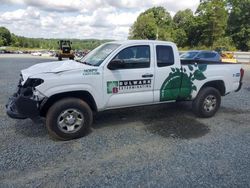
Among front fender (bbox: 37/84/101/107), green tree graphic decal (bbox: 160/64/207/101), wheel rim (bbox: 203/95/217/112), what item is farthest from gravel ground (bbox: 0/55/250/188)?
front fender (bbox: 37/84/101/107)

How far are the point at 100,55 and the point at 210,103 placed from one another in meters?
3.14

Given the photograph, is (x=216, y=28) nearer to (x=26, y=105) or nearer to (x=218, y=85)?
(x=218, y=85)

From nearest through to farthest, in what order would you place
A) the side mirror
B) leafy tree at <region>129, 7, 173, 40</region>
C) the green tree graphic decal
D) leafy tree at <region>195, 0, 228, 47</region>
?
the side mirror → the green tree graphic decal → leafy tree at <region>195, 0, 228, 47</region> → leafy tree at <region>129, 7, 173, 40</region>

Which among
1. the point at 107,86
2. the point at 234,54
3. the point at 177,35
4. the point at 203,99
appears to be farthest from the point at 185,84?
the point at 177,35

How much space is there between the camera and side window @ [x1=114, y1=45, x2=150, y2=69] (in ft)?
18.3

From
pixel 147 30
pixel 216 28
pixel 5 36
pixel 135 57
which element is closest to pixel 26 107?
pixel 135 57

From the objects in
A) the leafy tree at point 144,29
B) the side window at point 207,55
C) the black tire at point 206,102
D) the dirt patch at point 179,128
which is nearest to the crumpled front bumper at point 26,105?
the dirt patch at point 179,128

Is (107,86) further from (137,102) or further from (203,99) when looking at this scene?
(203,99)

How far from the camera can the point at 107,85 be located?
5387mm

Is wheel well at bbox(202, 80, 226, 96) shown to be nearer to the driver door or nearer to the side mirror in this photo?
the driver door

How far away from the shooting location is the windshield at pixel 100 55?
5587 millimetres

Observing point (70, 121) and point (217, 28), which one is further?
point (217, 28)

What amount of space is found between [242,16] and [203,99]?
55.7m

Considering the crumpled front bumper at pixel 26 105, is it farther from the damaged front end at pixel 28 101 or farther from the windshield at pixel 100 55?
the windshield at pixel 100 55
